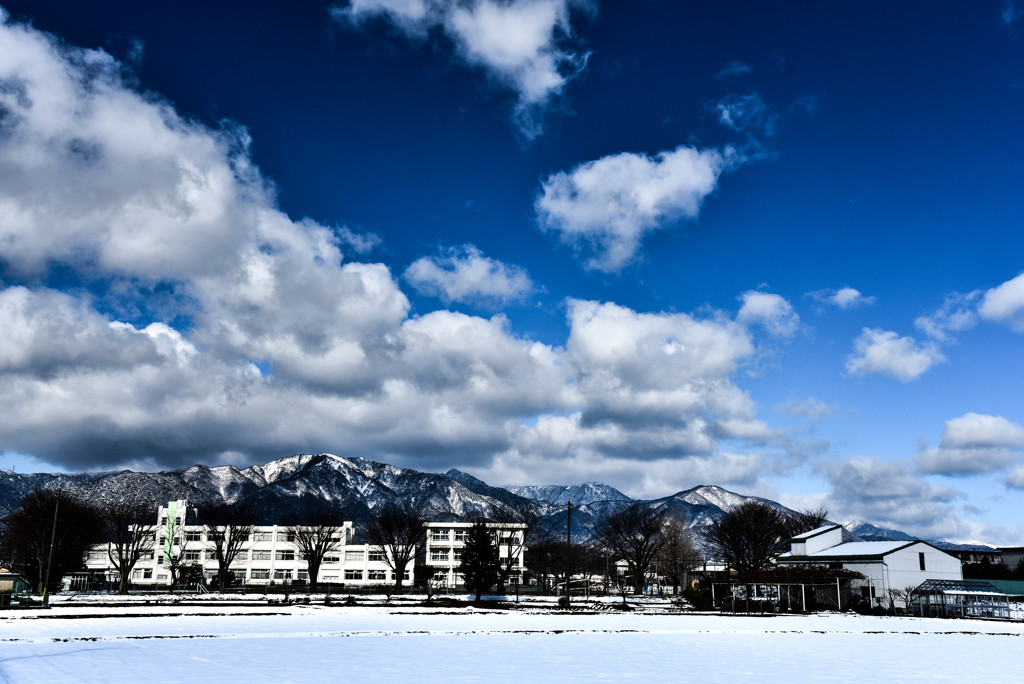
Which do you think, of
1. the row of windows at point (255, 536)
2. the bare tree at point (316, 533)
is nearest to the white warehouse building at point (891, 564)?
the bare tree at point (316, 533)

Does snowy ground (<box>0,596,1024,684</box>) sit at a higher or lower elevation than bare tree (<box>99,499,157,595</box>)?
lower

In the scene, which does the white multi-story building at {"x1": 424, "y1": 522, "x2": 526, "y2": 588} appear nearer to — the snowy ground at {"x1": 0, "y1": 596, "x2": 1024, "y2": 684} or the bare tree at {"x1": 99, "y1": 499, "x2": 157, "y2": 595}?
the bare tree at {"x1": 99, "y1": 499, "x2": 157, "y2": 595}

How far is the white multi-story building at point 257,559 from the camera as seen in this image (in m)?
143

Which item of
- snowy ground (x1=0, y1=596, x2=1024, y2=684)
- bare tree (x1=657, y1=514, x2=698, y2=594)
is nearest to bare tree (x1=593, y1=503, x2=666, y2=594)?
bare tree (x1=657, y1=514, x2=698, y2=594)

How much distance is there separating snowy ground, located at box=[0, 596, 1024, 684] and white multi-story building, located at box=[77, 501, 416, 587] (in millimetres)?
91855

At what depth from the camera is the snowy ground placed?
24.0 m

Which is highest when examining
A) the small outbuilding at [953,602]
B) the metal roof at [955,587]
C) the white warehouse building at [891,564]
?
the white warehouse building at [891,564]

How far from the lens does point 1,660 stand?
25.5m

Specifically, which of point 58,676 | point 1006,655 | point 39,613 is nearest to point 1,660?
point 58,676

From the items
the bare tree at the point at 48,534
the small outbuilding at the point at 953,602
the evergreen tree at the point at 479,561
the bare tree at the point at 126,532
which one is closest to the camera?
the evergreen tree at the point at 479,561

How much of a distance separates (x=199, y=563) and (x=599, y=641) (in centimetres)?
12266

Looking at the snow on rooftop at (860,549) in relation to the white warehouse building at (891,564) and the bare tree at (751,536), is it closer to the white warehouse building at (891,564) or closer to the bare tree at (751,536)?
the white warehouse building at (891,564)

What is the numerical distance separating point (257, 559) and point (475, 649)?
12495 centimetres

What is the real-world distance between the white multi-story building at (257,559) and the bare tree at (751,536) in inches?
2327
